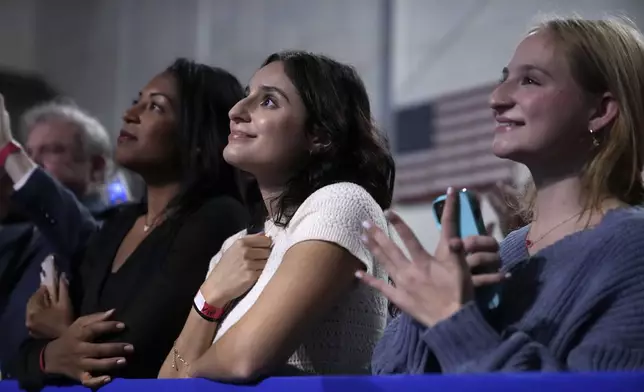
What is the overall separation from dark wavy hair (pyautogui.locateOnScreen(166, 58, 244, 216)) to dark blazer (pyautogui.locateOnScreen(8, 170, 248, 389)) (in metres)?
0.06

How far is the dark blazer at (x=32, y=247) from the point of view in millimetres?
2309

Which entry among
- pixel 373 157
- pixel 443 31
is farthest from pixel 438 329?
pixel 443 31

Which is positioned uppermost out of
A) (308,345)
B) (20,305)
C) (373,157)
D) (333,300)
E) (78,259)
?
(373,157)

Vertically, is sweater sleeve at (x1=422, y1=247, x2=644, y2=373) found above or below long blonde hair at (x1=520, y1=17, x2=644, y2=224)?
below

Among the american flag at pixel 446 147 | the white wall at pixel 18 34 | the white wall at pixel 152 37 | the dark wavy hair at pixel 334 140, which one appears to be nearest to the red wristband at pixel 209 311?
the dark wavy hair at pixel 334 140

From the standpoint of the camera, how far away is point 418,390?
3.48 ft

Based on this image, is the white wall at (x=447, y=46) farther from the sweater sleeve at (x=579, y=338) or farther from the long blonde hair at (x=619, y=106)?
the sweater sleeve at (x=579, y=338)

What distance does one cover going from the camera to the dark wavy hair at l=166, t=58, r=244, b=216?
82.0 inches

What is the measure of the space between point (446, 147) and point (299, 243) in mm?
2036

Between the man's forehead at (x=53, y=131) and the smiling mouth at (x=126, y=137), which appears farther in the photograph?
the man's forehead at (x=53, y=131)

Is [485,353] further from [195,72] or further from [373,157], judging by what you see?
[195,72]

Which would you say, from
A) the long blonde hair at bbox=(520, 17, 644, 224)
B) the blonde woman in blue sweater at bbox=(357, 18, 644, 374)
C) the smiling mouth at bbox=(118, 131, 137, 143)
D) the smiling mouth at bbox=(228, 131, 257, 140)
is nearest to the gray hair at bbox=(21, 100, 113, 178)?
the smiling mouth at bbox=(118, 131, 137, 143)

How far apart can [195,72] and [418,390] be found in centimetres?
129

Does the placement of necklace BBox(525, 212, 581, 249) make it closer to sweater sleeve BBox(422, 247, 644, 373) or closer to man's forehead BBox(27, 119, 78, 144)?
sweater sleeve BBox(422, 247, 644, 373)
